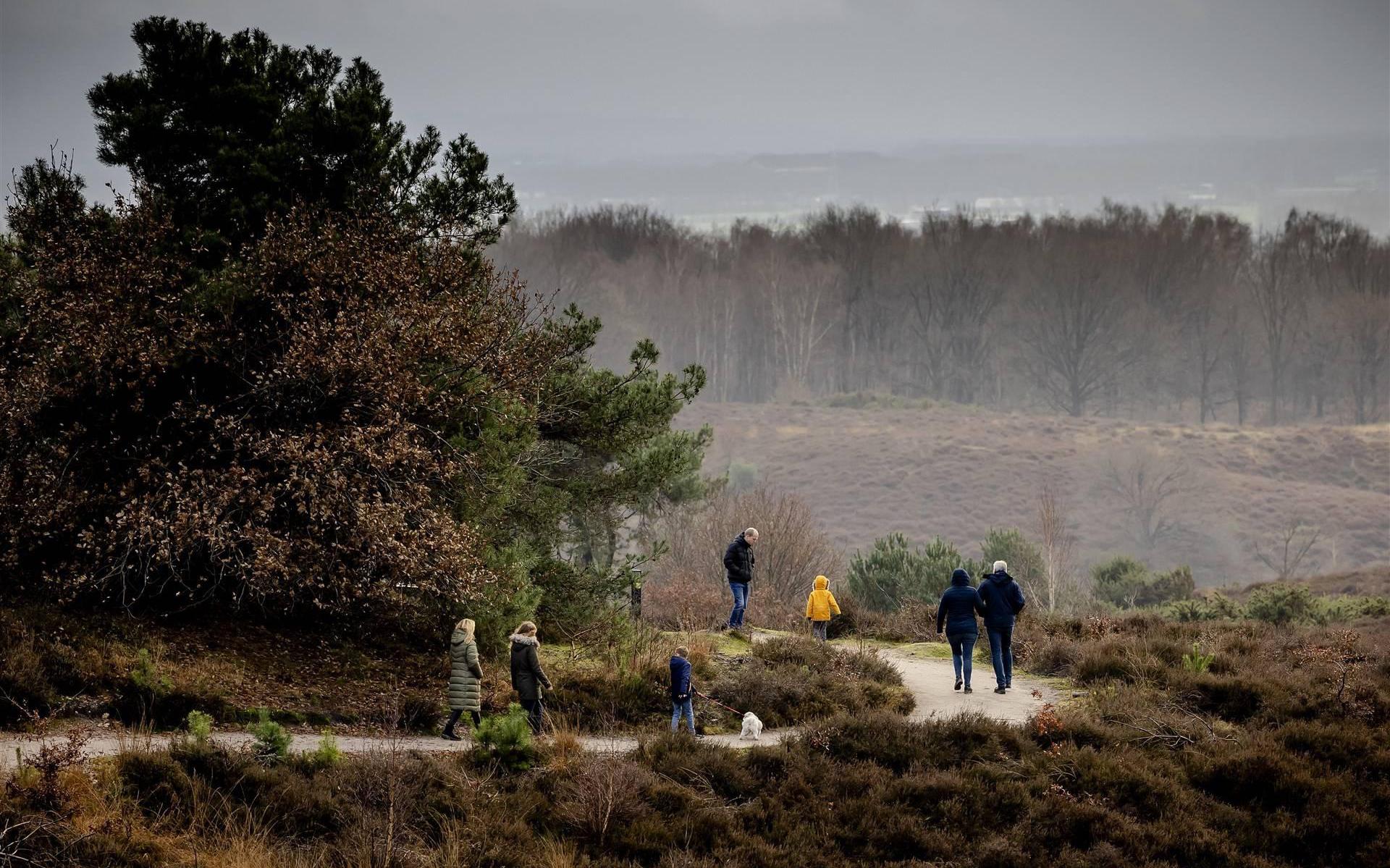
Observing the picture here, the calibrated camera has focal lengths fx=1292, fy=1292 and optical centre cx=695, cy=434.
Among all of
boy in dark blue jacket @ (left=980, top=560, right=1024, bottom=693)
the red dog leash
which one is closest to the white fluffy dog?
the red dog leash

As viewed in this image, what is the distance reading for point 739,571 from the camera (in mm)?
22328

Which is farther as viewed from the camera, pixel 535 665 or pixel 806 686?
pixel 806 686

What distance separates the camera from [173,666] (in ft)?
47.5

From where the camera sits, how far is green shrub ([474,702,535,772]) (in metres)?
13.1

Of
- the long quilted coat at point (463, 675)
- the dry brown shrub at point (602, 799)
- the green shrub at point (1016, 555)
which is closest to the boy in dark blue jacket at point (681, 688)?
the dry brown shrub at point (602, 799)

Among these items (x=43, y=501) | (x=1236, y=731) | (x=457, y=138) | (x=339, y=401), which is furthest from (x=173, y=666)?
(x=1236, y=731)

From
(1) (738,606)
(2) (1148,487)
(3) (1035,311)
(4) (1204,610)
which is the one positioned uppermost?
(3) (1035,311)

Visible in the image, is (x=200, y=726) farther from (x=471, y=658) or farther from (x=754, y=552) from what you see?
(x=754, y=552)

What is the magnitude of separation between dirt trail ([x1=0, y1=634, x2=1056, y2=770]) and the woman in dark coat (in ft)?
2.35

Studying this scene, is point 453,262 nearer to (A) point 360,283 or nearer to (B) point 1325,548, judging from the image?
(A) point 360,283

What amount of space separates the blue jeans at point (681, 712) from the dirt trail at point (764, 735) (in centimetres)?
28

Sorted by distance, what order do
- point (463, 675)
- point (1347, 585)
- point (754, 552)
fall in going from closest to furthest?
point (463, 675), point (754, 552), point (1347, 585)

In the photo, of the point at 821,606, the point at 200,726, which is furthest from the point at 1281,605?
the point at 200,726

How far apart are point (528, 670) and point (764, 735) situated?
3.19m
